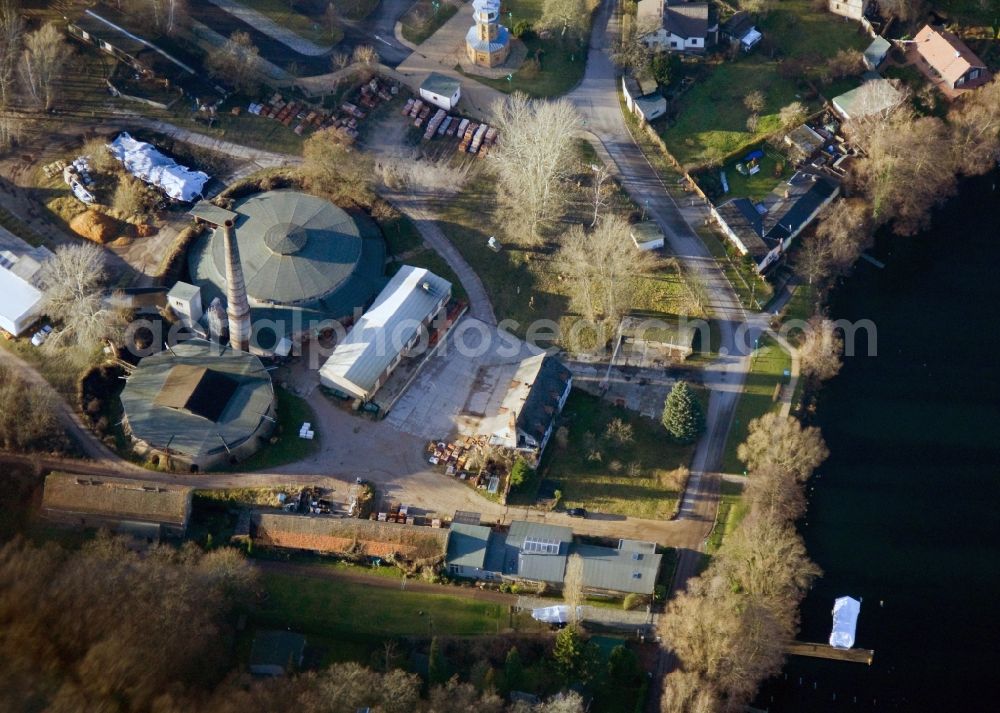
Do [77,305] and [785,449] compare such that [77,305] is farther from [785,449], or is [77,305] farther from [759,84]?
[759,84]

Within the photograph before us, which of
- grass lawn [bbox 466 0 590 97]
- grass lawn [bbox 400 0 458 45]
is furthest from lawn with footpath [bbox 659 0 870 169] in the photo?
grass lawn [bbox 400 0 458 45]

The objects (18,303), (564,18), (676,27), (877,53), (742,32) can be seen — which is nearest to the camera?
(18,303)

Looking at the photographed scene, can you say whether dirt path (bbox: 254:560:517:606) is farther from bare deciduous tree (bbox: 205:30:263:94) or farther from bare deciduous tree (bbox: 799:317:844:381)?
bare deciduous tree (bbox: 205:30:263:94)

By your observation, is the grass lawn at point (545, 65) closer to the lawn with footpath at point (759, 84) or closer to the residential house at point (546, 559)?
the lawn with footpath at point (759, 84)

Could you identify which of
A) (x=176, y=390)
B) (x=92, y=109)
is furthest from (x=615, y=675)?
(x=92, y=109)

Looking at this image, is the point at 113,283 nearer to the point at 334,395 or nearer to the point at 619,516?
the point at 334,395

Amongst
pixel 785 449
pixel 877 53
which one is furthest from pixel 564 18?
pixel 785 449

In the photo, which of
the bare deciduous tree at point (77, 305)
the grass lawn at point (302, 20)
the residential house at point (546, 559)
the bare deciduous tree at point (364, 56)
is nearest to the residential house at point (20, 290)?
the bare deciduous tree at point (77, 305)
